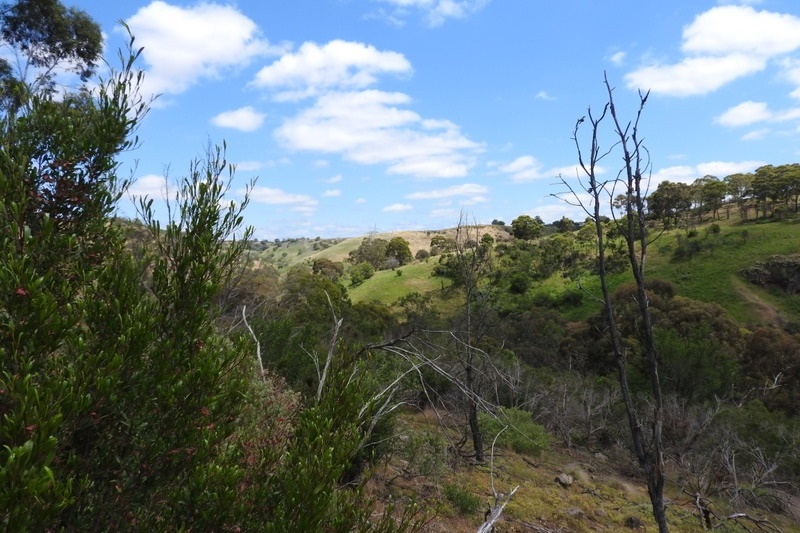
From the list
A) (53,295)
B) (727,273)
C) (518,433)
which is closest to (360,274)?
(727,273)

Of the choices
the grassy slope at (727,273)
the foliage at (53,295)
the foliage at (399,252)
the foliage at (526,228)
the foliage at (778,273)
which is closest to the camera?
the foliage at (53,295)

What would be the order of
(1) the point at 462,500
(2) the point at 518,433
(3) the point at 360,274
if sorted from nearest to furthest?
Answer: (1) the point at 462,500
(2) the point at 518,433
(3) the point at 360,274

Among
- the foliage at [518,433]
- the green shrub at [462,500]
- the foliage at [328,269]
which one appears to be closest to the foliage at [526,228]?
the foliage at [328,269]

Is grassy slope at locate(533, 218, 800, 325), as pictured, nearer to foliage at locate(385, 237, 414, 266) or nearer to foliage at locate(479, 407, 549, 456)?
foliage at locate(479, 407, 549, 456)

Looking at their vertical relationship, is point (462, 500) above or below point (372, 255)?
below

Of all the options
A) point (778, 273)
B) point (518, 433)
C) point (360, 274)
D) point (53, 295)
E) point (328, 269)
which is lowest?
point (518, 433)

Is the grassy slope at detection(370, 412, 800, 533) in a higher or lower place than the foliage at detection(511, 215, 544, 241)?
lower

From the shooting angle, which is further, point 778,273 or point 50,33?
point 778,273

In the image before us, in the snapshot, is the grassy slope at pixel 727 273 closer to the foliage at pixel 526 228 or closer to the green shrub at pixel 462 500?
the foliage at pixel 526 228

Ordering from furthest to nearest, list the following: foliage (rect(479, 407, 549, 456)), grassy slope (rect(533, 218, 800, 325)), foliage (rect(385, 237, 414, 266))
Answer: foliage (rect(385, 237, 414, 266)) < grassy slope (rect(533, 218, 800, 325)) < foliage (rect(479, 407, 549, 456))

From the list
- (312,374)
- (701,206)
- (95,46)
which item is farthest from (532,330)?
(701,206)

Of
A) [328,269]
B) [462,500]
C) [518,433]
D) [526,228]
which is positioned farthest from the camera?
[526,228]

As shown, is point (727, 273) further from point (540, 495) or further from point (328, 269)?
point (328, 269)

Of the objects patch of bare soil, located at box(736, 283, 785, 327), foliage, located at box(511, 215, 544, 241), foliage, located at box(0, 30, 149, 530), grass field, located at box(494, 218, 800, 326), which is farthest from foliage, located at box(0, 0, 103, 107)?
foliage, located at box(511, 215, 544, 241)
